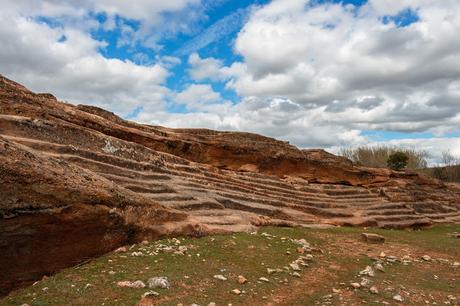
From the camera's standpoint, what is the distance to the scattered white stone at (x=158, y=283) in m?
8.08

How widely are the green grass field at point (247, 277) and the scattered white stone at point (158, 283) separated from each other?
114 mm

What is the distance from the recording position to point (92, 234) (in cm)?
979

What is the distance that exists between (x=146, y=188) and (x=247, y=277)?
7.55 metres

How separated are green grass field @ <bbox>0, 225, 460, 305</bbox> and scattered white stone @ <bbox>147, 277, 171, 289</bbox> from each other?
11 cm

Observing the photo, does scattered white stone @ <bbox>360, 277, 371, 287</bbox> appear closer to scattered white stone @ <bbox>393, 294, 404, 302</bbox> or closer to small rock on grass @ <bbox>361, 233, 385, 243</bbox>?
scattered white stone @ <bbox>393, 294, 404, 302</bbox>

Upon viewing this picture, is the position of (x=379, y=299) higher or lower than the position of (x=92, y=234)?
lower

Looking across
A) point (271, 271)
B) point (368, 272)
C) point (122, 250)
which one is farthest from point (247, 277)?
point (368, 272)

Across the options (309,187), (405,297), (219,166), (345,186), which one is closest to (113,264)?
(405,297)

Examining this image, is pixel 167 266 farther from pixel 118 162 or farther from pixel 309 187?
pixel 309 187

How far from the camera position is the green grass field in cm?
780

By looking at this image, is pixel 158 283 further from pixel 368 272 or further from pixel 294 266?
pixel 368 272

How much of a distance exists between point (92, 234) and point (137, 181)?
6371 mm

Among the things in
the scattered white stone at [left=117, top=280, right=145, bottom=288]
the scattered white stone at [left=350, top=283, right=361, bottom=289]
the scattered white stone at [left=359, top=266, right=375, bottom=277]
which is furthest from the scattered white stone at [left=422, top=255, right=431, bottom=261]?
the scattered white stone at [left=117, top=280, right=145, bottom=288]

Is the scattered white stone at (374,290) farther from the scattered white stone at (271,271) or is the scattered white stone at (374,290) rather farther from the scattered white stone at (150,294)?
the scattered white stone at (150,294)
